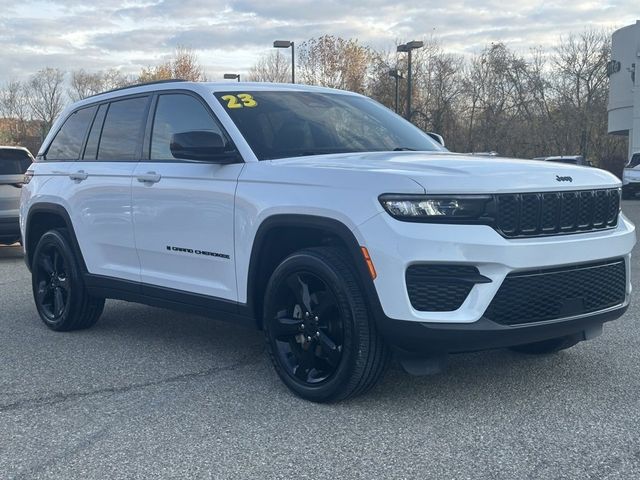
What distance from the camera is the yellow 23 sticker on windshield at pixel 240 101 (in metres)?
5.24

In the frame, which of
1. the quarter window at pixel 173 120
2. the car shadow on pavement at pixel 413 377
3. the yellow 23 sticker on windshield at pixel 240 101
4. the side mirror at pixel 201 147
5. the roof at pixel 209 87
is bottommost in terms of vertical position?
the car shadow on pavement at pixel 413 377

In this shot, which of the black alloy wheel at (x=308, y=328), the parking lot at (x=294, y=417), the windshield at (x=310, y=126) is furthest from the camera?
the windshield at (x=310, y=126)

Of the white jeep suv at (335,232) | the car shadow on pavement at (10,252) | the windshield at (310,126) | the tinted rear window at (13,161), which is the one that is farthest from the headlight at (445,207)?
the car shadow on pavement at (10,252)

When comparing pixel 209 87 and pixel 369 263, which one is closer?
pixel 369 263

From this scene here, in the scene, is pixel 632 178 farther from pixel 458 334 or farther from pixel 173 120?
pixel 458 334

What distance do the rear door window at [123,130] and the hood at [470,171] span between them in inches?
63.0

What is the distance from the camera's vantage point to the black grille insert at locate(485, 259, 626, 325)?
399 cm

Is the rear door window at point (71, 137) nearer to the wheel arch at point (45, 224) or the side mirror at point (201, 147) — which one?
the wheel arch at point (45, 224)

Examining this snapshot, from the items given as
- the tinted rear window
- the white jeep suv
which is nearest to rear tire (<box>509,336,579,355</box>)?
the white jeep suv

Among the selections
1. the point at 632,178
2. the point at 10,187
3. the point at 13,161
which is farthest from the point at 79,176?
the point at 632,178

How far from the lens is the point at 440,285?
3930 millimetres

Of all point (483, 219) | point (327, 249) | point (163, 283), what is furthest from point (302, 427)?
point (163, 283)

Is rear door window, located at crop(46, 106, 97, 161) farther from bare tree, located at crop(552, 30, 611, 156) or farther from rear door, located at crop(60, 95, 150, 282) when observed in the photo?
bare tree, located at crop(552, 30, 611, 156)

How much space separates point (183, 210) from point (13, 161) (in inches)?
302
